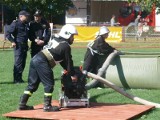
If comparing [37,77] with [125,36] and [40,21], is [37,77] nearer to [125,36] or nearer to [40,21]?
[40,21]

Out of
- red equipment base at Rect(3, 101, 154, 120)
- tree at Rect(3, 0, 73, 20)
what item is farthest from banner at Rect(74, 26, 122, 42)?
red equipment base at Rect(3, 101, 154, 120)

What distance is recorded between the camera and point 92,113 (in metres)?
9.30

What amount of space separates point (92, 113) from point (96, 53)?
3974mm

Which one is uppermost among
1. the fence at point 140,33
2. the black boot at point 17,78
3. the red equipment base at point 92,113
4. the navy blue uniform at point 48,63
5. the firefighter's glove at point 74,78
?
the navy blue uniform at point 48,63

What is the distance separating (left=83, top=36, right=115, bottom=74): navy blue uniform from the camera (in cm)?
1292

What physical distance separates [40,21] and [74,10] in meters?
38.0

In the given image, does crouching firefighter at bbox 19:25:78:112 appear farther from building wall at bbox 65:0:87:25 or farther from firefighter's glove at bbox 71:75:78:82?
building wall at bbox 65:0:87:25

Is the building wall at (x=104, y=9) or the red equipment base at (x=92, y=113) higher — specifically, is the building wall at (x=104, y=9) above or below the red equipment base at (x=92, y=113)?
below

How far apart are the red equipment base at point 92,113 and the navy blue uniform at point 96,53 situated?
2.92 metres

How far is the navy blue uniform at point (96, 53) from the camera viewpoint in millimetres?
12922

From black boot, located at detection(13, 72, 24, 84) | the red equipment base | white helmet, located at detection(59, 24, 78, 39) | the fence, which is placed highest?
white helmet, located at detection(59, 24, 78, 39)

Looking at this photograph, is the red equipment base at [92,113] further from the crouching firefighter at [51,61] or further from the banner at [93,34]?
the banner at [93,34]

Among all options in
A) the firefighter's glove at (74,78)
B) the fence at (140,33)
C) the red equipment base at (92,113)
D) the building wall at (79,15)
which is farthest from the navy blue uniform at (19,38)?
the building wall at (79,15)

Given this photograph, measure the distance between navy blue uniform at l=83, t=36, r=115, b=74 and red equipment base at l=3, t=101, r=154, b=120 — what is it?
2.92 meters
